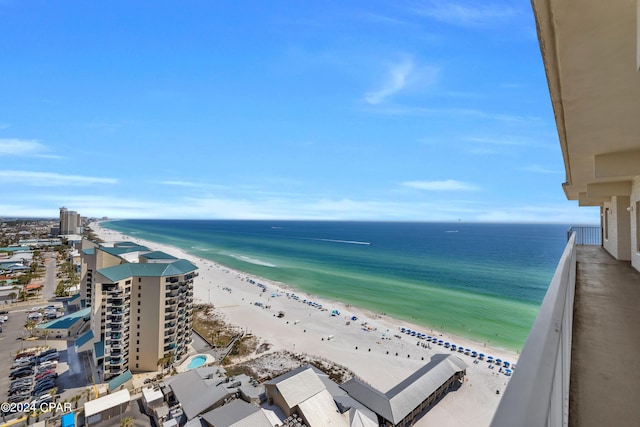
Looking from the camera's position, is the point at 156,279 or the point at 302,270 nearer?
the point at 156,279

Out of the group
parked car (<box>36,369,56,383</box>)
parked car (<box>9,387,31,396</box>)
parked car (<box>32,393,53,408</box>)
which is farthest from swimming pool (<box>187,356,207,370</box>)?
parked car (<box>9,387,31,396</box>)

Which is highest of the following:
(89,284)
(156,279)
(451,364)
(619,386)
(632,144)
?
(632,144)

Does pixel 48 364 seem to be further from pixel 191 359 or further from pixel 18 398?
pixel 191 359

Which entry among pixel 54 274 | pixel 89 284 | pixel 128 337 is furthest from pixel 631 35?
pixel 54 274

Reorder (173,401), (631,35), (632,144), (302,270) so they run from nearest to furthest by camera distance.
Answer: (631,35) → (632,144) → (173,401) → (302,270)

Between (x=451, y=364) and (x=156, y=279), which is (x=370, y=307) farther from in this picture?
(x=156, y=279)

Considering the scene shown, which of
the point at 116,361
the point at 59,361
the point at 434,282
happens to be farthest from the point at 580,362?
the point at 434,282

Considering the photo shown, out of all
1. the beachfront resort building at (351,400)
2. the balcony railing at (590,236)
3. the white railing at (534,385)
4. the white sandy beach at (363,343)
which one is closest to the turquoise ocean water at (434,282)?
the white sandy beach at (363,343)
